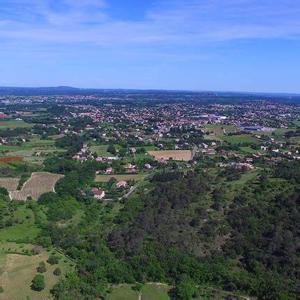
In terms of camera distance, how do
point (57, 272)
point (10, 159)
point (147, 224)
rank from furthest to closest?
point (10, 159) < point (147, 224) < point (57, 272)

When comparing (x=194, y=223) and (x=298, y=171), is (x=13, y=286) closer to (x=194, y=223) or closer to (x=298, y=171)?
(x=194, y=223)

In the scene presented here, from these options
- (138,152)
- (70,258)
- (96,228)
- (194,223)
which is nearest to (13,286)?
(70,258)

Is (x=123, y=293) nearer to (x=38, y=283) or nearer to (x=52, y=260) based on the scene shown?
(x=38, y=283)

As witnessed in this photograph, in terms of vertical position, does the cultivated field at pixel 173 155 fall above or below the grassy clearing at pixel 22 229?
above

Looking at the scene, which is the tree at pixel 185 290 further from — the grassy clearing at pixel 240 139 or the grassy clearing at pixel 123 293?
the grassy clearing at pixel 240 139

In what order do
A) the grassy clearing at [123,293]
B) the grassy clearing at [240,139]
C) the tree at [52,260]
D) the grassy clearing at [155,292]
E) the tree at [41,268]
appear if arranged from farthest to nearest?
the grassy clearing at [240,139], the tree at [52,260], the tree at [41,268], the grassy clearing at [155,292], the grassy clearing at [123,293]

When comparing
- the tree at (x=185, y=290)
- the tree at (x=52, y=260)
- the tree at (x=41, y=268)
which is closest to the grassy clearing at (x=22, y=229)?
the tree at (x=52, y=260)

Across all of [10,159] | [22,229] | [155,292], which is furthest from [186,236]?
[10,159]

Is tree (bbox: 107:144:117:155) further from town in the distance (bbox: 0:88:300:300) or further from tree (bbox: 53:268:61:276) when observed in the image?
tree (bbox: 53:268:61:276)
